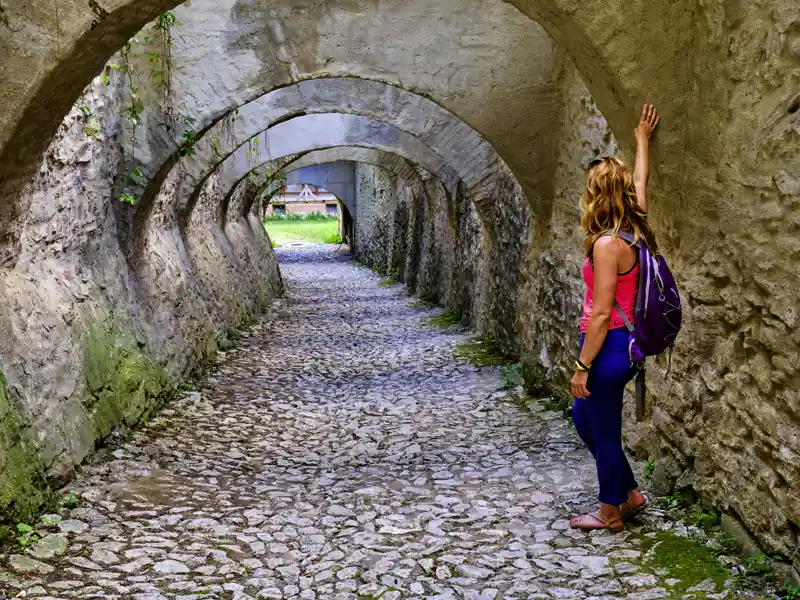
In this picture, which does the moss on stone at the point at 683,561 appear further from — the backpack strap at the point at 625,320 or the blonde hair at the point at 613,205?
the blonde hair at the point at 613,205

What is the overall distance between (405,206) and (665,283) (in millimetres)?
14330

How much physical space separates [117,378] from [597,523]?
2951 mm

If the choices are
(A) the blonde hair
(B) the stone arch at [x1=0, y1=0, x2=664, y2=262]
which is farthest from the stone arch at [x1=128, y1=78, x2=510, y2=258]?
(A) the blonde hair

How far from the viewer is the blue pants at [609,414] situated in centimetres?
299

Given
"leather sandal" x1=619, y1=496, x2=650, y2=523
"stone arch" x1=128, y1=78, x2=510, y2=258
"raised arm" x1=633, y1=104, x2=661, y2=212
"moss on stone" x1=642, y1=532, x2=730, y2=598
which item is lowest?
"moss on stone" x1=642, y1=532, x2=730, y2=598

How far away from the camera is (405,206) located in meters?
17.1

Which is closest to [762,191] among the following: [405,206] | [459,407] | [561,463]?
[561,463]

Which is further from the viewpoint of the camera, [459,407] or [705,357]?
[459,407]


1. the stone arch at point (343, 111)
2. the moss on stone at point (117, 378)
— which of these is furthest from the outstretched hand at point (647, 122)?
the stone arch at point (343, 111)

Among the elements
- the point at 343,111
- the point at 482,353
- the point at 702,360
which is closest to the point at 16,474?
the point at 702,360

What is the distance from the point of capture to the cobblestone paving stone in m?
2.94

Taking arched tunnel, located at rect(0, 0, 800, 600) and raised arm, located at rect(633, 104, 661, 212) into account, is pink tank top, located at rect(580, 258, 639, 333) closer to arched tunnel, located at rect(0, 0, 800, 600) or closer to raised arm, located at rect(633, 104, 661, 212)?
arched tunnel, located at rect(0, 0, 800, 600)

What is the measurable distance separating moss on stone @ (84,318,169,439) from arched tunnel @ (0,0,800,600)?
0.09ft

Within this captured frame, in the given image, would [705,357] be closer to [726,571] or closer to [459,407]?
[726,571]
